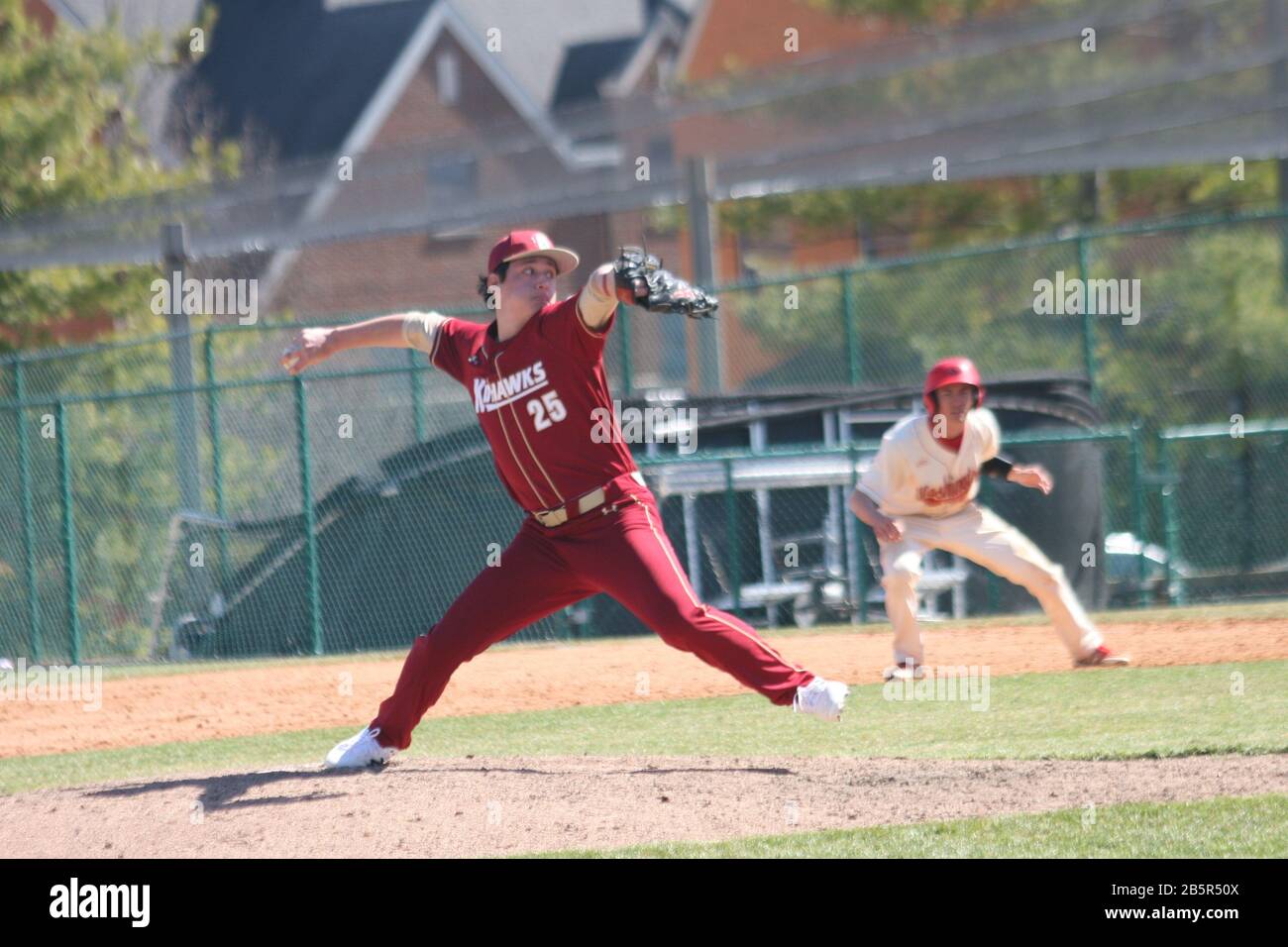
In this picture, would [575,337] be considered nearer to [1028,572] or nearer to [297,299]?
[1028,572]

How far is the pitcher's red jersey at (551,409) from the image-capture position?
6273mm

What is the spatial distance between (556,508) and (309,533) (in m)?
8.54

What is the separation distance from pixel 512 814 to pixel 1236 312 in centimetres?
1480

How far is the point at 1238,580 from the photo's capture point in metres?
15.5

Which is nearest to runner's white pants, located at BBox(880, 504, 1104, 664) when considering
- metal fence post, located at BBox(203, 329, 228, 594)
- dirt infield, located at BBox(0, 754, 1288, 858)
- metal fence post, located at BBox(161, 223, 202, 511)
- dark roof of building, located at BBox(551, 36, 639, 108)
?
dirt infield, located at BBox(0, 754, 1288, 858)

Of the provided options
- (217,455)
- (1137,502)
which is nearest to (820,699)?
(1137,502)

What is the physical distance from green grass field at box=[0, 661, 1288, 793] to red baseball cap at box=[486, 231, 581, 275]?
241 centimetres

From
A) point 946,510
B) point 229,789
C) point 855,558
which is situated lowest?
point 229,789

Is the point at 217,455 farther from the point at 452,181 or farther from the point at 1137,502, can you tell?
the point at 1137,502

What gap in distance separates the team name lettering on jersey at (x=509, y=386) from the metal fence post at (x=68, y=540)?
31.1ft

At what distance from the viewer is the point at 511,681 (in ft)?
37.1

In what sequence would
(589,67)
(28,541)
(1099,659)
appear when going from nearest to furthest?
(1099,659)
(28,541)
(589,67)

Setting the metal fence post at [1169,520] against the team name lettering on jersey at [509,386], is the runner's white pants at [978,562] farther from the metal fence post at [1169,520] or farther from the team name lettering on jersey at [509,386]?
the metal fence post at [1169,520]

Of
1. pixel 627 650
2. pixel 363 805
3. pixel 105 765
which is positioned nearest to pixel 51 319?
pixel 627 650
